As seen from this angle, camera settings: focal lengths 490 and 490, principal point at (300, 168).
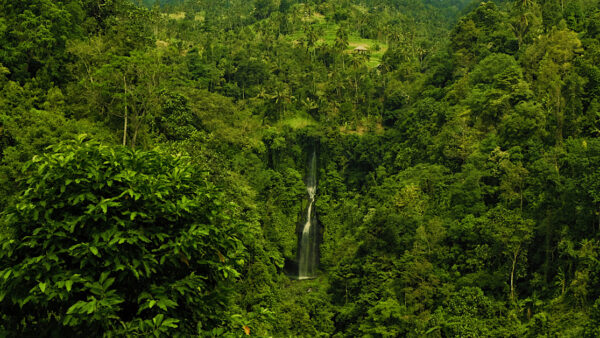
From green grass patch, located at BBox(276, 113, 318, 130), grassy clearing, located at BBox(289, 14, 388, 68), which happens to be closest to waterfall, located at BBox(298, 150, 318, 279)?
green grass patch, located at BBox(276, 113, 318, 130)

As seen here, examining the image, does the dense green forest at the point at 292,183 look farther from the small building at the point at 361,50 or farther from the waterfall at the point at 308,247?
the small building at the point at 361,50

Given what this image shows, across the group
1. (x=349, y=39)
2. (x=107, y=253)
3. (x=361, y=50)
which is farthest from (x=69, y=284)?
(x=349, y=39)

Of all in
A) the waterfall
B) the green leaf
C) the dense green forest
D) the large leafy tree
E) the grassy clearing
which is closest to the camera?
the green leaf

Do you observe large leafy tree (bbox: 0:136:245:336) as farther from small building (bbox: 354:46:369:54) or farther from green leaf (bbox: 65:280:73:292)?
small building (bbox: 354:46:369:54)

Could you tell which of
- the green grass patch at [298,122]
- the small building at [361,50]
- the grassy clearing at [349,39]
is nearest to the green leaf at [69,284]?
the green grass patch at [298,122]

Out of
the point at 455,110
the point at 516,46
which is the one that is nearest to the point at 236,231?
the point at 455,110

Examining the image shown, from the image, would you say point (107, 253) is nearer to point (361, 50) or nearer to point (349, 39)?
point (361, 50)
